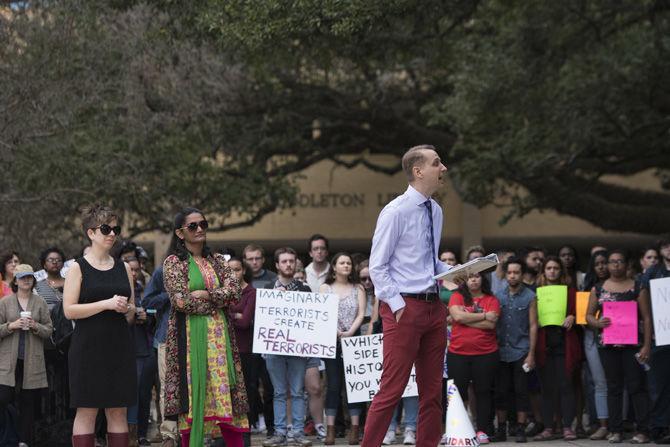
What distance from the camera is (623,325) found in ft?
40.3

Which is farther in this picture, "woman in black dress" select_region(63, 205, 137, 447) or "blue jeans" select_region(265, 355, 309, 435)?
"blue jeans" select_region(265, 355, 309, 435)

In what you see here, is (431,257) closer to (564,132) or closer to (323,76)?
(564,132)

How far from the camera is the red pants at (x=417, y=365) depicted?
822 cm

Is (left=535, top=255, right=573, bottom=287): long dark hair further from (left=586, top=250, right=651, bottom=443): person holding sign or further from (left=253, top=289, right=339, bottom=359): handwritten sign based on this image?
(left=253, top=289, right=339, bottom=359): handwritten sign

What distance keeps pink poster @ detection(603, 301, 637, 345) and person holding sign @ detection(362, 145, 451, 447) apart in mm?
4376

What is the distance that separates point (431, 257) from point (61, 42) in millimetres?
8710

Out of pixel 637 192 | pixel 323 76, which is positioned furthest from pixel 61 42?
pixel 637 192

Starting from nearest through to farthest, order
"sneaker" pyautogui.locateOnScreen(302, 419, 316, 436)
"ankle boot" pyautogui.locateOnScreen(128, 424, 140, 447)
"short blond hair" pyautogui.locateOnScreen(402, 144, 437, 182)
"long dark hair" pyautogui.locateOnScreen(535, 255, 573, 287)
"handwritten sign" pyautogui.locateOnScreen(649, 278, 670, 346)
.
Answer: "short blond hair" pyautogui.locateOnScreen(402, 144, 437, 182)
"handwritten sign" pyautogui.locateOnScreen(649, 278, 670, 346)
"ankle boot" pyautogui.locateOnScreen(128, 424, 140, 447)
"long dark hair" pyautogui.locateOnScreen(535, 255, 573, 287)
"sneaker" pyautogui.locateOnScreen(302, 419, 316, 436)

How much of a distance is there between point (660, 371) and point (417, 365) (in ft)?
14.4

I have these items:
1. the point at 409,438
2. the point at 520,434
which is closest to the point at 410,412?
the point at 409,438

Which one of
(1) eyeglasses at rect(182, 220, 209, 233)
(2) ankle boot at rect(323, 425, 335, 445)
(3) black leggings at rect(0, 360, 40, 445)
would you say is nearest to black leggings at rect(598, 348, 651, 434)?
(2) ankle boot at rect(323, 425, 335, 445)

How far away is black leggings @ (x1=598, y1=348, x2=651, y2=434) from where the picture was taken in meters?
12.2

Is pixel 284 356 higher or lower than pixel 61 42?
lower

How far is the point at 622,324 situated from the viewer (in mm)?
12297
